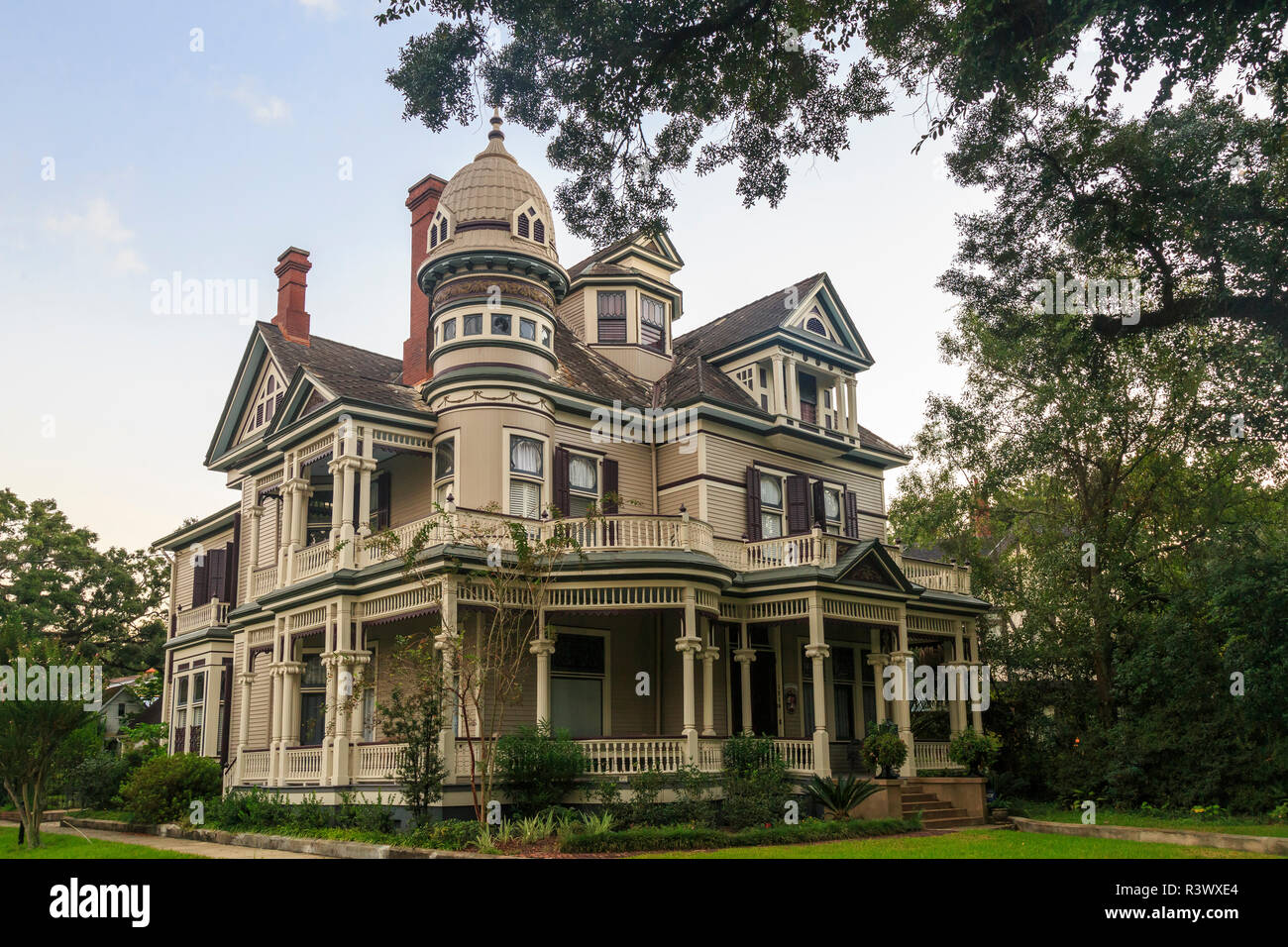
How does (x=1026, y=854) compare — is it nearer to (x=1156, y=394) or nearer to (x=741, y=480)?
(x=741, y=480)

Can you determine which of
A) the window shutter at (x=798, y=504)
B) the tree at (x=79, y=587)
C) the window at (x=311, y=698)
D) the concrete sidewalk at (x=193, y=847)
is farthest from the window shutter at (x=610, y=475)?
the tree at (x=79, y=587)

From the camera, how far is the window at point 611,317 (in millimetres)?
27938

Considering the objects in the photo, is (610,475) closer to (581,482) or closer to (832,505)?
(581,482)

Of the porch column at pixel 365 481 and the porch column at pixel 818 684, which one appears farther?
the porch column at pixel 365 481

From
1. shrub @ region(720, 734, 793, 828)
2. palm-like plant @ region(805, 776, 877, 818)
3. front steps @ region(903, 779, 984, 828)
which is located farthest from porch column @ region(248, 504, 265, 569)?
front steps @ region(903, 779, 984, 828)

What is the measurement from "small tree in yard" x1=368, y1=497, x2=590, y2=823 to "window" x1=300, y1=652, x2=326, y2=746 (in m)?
5.03

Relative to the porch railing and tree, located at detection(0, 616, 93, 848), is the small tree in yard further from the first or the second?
the porch railing

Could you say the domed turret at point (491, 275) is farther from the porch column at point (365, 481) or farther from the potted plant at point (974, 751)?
the potted plant at point (974, 751)

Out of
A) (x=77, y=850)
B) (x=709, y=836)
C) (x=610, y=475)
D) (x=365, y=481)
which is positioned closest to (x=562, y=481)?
(x=610, y=475)

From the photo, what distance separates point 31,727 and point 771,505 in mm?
15814

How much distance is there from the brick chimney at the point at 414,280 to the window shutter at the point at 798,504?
9.02 meters

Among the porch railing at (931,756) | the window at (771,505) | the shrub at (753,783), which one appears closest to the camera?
the shrub at (753,783)
